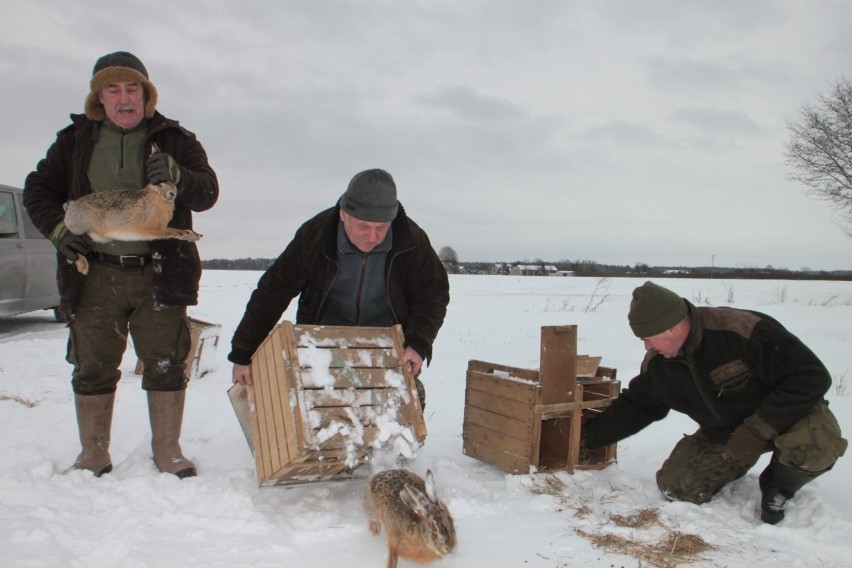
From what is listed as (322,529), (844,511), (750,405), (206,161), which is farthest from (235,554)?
(844,511)

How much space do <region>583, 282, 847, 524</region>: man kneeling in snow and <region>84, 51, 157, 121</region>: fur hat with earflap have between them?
295 centimetres

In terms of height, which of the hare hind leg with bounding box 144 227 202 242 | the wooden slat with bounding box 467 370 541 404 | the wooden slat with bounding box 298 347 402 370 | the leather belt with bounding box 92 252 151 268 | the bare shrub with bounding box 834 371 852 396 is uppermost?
the hare hind leg with bounding box 144 227 202 242

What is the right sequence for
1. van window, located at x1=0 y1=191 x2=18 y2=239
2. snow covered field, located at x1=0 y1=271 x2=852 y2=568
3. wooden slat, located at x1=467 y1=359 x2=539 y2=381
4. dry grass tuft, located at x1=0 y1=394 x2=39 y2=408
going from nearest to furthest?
snow covered field, located at x1=0 y1=271 x2=852 y2=568 < wooden slat, located at x1=467 y1=359 x2=539 y2=381 < dry grass tuft, located at x1=0 y1=394 x2=39 y2=408 < van window, located at x1=0 y1=191 x2=18 y2=239

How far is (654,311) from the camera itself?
3.29 metres

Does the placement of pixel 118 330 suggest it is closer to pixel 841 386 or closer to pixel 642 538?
pixel 642 538

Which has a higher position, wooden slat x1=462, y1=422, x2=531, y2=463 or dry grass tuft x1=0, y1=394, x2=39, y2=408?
wooden slat x1=462, y1=422, x2=531, y2=463

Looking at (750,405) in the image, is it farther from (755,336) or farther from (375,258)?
(375,258)

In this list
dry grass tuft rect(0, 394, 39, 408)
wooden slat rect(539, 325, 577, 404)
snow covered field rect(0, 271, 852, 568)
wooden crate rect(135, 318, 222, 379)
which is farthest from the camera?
wooden crate rect(135, 318, 222, 379)

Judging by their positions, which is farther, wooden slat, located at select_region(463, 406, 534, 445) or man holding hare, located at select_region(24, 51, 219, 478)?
wooden slat, located at select_region(463, 406, 534, 445)

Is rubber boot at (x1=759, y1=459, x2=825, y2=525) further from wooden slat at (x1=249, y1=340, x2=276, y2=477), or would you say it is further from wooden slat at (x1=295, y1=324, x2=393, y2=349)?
wooden slat at (x1=249, y1=340, x2=276, y2=477)

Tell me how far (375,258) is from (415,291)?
1.24ft

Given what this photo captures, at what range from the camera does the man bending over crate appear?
355 cm

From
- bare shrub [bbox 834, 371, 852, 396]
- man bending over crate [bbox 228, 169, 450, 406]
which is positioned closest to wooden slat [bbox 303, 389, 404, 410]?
man bending over crate [bbox 228, 169, 450, 406]

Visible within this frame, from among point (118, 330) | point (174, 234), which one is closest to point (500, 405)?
point (174, 234)
